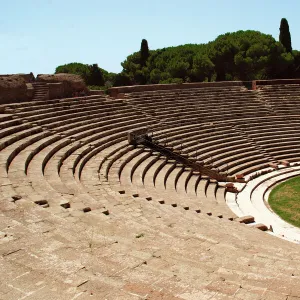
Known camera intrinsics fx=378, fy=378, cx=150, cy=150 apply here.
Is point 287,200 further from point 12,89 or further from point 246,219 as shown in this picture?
point 12,89

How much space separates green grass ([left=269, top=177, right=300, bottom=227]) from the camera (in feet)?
45.1

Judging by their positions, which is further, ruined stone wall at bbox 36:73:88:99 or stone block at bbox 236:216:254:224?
ruined stone wall at bbox 36:73:88:99

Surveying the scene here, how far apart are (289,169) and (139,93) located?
975 cm

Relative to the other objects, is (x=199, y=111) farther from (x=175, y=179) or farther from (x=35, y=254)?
(x=35, y=254)

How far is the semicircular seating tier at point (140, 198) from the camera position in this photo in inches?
164

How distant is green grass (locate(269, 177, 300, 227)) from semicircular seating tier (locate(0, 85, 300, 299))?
1958mm

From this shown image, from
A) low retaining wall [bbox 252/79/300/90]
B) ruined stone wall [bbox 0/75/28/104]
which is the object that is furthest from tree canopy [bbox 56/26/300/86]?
ruined stone wall [bbox 0/75/28/104]

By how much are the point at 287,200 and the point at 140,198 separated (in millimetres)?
7699

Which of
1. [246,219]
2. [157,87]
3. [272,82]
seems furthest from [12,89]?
[272,82]

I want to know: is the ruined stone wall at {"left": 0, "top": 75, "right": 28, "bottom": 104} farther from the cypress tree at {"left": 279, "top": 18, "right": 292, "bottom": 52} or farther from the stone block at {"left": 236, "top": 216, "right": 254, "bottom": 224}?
the cypress tree at {"left": 279, "top": 18, "right": 292, "bottom": 52}

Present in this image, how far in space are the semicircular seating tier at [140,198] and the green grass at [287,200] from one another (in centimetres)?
196

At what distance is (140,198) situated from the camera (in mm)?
10562

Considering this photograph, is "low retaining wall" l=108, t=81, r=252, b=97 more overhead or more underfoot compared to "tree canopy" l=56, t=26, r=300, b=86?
more underfoot

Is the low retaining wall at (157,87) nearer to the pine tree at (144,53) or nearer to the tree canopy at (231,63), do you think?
the tree canopy at (231,63)
